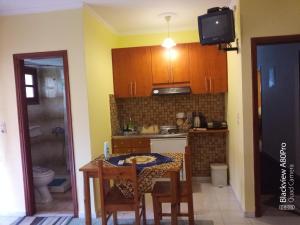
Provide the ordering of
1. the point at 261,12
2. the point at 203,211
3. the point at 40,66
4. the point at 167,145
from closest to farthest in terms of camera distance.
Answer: the point at 261,12 → the point at 203,211 → the point at 167,145 → the point at 40,66

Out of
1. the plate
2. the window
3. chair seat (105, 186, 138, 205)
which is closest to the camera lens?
chair seat (105, 186, 138, 205)

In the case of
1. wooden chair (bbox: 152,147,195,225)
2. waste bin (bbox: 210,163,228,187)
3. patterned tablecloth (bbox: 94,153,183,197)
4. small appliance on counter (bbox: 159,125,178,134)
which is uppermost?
small appliance on counter (bbox: 159,125,178,134)

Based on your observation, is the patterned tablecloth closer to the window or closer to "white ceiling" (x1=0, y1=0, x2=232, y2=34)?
"white ceiling" (x1=0, y1=0, x2=232, y2=34)

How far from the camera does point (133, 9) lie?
11.4 ft

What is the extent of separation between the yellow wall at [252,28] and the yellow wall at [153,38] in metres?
1.60

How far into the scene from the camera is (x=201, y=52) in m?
4.18

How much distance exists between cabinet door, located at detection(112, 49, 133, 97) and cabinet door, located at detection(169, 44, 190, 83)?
2.24ft

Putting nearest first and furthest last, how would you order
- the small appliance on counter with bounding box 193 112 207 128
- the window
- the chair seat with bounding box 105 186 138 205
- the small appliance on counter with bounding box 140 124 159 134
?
the chair seat with bounding box 105 186 138 205 → the small appliance on counter with bounding box 193 112 207 128 → the small appliance on counter with bounding box 140 124 159 134 → the window

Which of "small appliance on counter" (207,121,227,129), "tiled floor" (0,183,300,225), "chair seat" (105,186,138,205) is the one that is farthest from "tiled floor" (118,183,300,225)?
"small appliance on counter" (207,121,227,129)

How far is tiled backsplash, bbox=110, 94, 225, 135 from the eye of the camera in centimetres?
449

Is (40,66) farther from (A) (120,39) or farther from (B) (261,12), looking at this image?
(B) (261,12)

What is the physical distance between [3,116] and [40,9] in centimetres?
135

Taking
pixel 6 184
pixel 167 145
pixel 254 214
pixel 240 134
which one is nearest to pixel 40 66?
pixel 6 184

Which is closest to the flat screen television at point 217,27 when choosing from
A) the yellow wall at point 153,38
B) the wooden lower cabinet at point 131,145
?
the yellow wall at point 153,38
